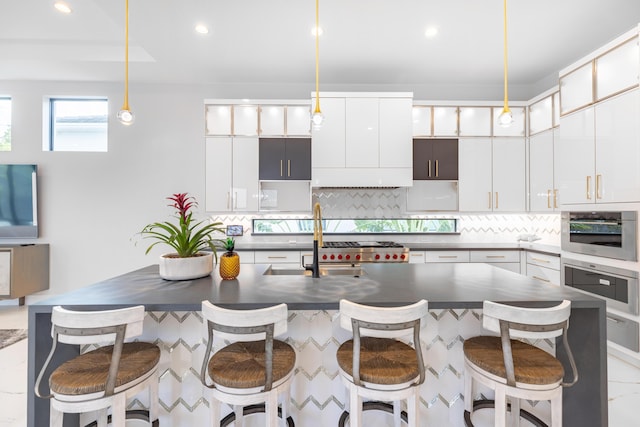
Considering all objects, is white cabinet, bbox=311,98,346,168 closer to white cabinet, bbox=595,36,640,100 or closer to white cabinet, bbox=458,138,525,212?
white cabinet, bbox=458,138,525,212

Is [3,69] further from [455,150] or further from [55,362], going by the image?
[455,150]

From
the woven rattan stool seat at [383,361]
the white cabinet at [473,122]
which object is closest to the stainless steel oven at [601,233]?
the white cabinet at [473,122]

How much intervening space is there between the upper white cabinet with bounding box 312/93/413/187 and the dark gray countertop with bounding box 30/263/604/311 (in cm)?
206

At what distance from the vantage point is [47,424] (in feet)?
4.71

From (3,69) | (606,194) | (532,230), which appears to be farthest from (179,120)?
(532,230)

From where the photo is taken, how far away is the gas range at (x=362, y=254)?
139 inches

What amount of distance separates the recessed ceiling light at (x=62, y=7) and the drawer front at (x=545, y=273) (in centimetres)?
558

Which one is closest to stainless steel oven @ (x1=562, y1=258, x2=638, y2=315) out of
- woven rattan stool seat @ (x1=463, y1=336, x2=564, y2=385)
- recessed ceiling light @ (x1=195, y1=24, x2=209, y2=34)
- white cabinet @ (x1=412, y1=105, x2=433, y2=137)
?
woven rattan stool seat @ (x1=463, y1=336, x2=564, y2=385)

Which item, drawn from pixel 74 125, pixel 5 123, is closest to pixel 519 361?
pixel 74 125

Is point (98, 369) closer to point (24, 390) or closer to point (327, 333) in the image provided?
point (327, 333)

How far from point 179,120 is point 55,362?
3562mm

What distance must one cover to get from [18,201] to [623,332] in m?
7.12

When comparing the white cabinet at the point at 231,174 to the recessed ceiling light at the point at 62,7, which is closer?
the recessed ceiling light at the point at 62,7

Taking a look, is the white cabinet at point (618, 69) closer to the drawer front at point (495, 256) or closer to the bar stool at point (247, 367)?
the drawer front at point (495, 256)
